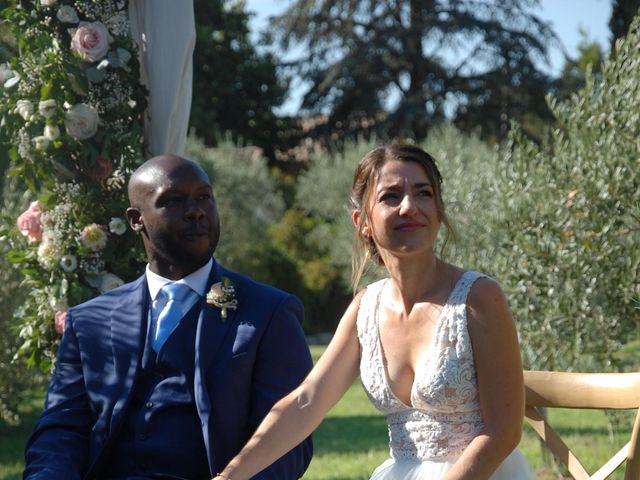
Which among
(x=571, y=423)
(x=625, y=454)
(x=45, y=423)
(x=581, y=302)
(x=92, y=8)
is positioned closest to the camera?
(x=625, y=454)

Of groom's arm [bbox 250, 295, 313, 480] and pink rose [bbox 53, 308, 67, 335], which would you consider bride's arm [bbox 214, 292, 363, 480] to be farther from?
pink rose [bbox 53, 308, 67, 335]

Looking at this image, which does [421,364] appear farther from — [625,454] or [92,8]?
[92,8]

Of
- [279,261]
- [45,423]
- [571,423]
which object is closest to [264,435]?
[45,423]

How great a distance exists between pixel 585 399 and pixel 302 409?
872 millimetres

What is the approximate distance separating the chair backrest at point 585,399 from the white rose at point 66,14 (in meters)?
3.16

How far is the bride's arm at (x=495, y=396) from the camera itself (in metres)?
3.05

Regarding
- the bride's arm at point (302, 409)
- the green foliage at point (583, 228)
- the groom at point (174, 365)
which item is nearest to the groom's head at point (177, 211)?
the groom at point (174, 365)

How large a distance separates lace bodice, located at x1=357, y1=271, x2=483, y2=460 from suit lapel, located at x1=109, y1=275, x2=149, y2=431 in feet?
2.62

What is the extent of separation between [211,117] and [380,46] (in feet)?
18.2

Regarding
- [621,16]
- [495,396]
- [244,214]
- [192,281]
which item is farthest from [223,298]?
[244,214]

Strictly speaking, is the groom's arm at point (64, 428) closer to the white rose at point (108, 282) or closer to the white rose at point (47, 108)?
the white rose at point (108, 282)

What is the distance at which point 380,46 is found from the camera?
1289 inches

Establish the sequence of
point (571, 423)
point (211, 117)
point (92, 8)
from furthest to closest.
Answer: point (211, 117) < point (571, 423) < point (92, 8)

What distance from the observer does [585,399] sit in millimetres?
3355
